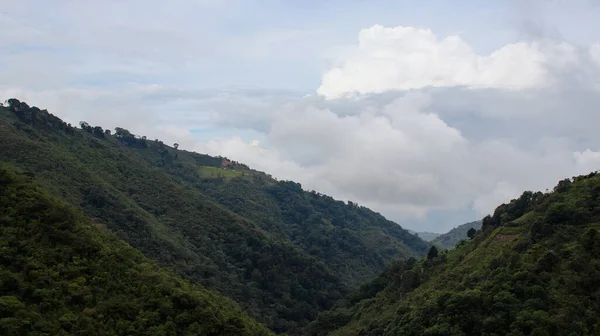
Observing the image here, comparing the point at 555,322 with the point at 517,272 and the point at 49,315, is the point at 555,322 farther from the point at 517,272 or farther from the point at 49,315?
the point at 49,315

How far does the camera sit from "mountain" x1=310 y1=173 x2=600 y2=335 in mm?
35750

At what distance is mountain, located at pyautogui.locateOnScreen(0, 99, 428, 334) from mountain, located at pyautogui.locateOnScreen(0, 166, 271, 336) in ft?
71.6

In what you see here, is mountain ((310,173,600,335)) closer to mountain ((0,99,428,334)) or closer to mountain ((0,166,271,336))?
A: mountain ((0,166,271,336))

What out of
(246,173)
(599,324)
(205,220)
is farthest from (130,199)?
(246,173)

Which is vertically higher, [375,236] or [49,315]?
[375,236]

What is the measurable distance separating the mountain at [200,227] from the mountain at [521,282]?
19940 millimetres

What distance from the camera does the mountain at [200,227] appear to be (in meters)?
68.6

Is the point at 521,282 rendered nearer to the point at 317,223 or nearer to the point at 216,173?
the point at 317,223

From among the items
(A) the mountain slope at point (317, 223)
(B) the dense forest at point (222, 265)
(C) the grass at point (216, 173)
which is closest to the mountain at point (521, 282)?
(B) the dense forest at point (222, 265)

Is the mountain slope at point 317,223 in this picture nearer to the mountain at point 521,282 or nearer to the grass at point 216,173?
the grass at point 216,173

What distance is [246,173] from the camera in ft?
506

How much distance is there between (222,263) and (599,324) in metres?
53.7

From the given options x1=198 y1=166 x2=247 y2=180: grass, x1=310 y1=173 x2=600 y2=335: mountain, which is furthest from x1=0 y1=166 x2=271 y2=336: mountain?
x1=198 y1=166 x2=247 y2=180: grass

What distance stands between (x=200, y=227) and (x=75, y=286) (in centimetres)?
4595
